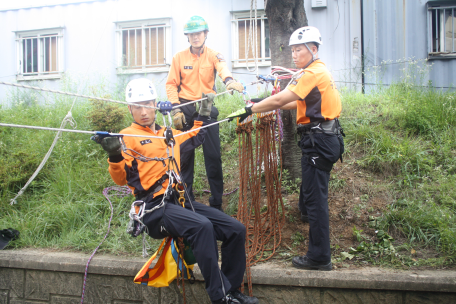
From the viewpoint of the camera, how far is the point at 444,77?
7328 millimetres

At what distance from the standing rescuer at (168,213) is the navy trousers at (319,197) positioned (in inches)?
29.0

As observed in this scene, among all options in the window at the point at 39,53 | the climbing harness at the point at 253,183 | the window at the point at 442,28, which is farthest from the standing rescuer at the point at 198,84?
the window at the point at 39,53

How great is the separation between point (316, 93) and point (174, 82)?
197 cm

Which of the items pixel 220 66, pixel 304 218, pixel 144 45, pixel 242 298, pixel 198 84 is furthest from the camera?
pixel 144 45

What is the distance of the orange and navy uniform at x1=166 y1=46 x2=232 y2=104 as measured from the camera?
438 centimetres

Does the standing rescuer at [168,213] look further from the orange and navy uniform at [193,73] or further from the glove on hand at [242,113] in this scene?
the orange and navy uniform at [193,73]

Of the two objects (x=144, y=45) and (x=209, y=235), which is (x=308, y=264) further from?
(x=144, y=45)

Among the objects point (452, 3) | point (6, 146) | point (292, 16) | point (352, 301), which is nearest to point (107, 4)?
point (6, 146)

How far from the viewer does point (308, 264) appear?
3.21m

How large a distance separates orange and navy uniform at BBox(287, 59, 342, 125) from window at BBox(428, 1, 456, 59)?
5.56 meters

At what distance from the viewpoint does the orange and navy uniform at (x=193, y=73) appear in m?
4.38

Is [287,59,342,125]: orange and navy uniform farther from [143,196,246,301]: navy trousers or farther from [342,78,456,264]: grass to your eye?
[342,78,456,264]: grass

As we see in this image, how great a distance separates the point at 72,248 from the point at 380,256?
3.41m

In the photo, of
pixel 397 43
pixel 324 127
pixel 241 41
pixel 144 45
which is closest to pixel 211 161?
pixel 324 127
